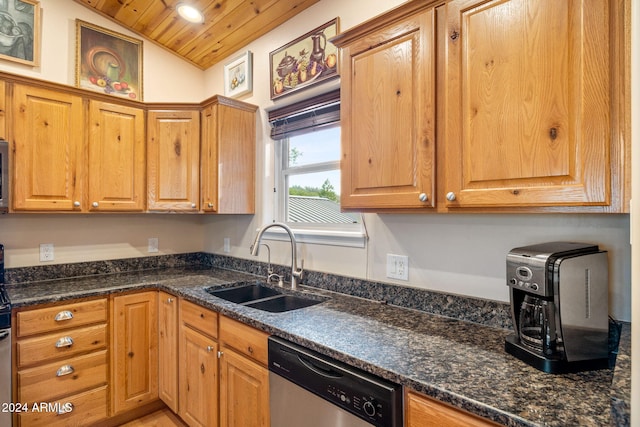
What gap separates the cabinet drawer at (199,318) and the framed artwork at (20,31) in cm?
196

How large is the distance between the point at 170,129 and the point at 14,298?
4.60ft

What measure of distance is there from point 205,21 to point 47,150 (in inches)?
53.8

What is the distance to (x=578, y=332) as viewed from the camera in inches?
37.0

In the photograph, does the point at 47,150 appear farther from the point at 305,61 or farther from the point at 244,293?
the point at 305,61

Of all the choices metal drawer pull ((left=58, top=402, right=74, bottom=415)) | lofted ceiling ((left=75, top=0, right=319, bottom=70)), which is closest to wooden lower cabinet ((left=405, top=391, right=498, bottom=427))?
metal drawer pull ((left=58, top=402, right=74, bottom=415))

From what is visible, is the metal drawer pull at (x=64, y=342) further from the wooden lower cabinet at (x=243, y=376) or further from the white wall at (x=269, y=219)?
the wooden lower cabinet at (x=243, y=376)

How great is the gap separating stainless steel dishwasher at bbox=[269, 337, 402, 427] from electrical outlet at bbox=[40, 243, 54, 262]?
196cm

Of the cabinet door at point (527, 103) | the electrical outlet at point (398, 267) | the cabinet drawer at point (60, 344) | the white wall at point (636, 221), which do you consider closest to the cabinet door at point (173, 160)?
the cabinet drawer at point (60, 344)

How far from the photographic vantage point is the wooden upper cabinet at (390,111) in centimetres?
124

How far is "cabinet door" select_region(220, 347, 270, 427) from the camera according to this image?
4.78ft

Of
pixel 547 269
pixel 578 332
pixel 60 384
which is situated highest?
pixel 547 269

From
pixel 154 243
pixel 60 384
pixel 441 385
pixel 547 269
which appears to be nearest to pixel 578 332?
pixel 547 269

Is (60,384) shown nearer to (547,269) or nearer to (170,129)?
(170,129)

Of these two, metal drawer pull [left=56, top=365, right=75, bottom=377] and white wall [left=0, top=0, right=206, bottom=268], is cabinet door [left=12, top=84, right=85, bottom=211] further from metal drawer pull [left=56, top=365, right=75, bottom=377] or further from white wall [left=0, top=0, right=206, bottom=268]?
metal drawer pull [left=56, top=365, right=75, bottom=377]
